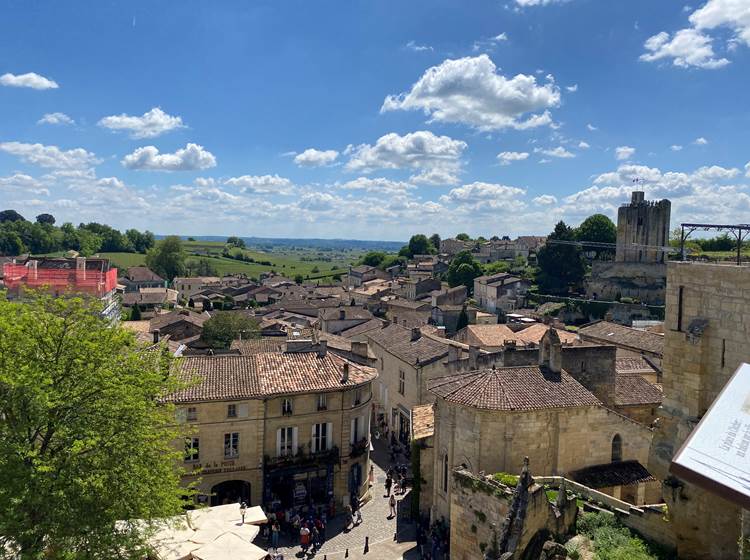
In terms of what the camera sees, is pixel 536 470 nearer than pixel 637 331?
Yes

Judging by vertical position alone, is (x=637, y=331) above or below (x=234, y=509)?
above

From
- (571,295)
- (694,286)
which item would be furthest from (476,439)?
(571,295)

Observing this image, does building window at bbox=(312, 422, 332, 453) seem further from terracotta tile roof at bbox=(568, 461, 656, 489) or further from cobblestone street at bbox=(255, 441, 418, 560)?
terracotta tile roof at bbox=(568, 461, 656, 489)

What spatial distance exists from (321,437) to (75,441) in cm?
1776

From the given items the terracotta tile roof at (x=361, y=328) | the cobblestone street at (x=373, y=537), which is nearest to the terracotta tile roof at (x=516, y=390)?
the cobblestone street at (x=373, y=537)

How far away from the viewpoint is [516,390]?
24000 millimetres

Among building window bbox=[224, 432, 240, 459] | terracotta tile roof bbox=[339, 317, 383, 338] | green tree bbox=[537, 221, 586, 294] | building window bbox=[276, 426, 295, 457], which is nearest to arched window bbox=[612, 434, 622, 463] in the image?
building window bbox=[276, 426, 295, 457]

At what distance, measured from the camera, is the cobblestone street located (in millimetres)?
25469

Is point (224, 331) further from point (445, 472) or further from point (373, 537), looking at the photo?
point (445, 472)

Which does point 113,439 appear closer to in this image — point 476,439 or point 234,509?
point 234,509

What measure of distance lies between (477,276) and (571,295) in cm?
2028

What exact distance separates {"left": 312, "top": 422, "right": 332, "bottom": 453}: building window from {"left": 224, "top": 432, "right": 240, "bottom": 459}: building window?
4.02 m

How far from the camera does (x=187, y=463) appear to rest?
28.1 metres

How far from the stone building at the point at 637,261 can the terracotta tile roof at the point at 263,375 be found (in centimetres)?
6210
